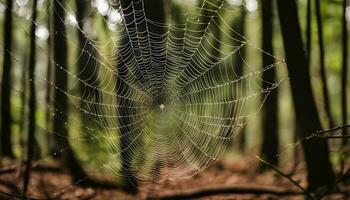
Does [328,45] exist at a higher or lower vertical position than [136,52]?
higher

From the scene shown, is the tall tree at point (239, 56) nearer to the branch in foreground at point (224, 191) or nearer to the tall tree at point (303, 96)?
the tall tree at point (303, 96)

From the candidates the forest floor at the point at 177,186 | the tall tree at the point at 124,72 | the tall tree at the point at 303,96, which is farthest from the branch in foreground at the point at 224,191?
the tall tree at the point at 124,72

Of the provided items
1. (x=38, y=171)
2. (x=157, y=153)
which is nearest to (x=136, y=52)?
(x=157, y=153)

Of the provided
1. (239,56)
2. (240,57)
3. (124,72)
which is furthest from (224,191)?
(240,57)

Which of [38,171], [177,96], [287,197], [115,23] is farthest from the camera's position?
[38,171]

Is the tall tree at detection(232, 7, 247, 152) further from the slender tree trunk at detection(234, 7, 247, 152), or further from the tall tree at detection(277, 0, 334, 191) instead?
the tall tree at detection(277, 0, 334, 191)

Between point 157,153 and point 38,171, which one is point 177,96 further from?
point 38,171
